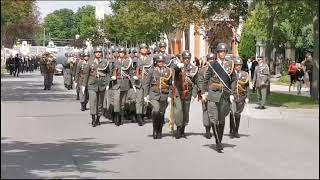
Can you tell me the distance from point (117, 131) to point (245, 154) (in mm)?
4520

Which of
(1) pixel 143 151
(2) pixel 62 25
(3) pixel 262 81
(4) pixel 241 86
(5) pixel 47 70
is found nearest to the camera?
(1) pixel 143 151

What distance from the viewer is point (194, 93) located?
613 inches

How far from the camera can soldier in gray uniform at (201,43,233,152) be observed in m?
13.0

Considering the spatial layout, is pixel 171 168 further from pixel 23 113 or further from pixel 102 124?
pixel 23 113

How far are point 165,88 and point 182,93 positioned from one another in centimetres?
38

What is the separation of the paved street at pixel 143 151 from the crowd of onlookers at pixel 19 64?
2946cm

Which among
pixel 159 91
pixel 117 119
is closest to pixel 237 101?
pixel 159 91

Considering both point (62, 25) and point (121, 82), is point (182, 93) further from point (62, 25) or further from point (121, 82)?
point (62, 25)

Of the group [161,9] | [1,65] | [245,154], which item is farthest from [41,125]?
[161,9]

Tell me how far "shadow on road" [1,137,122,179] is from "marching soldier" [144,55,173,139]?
143 cm

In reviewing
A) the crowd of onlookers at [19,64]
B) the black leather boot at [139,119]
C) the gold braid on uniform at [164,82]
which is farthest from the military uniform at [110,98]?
the crowd of onlookers at [19,64]

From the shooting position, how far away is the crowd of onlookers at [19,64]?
6077cm

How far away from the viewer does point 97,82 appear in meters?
17.6

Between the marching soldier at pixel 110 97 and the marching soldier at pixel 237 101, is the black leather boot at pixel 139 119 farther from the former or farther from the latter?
the marching soldier at pixel 237 101
